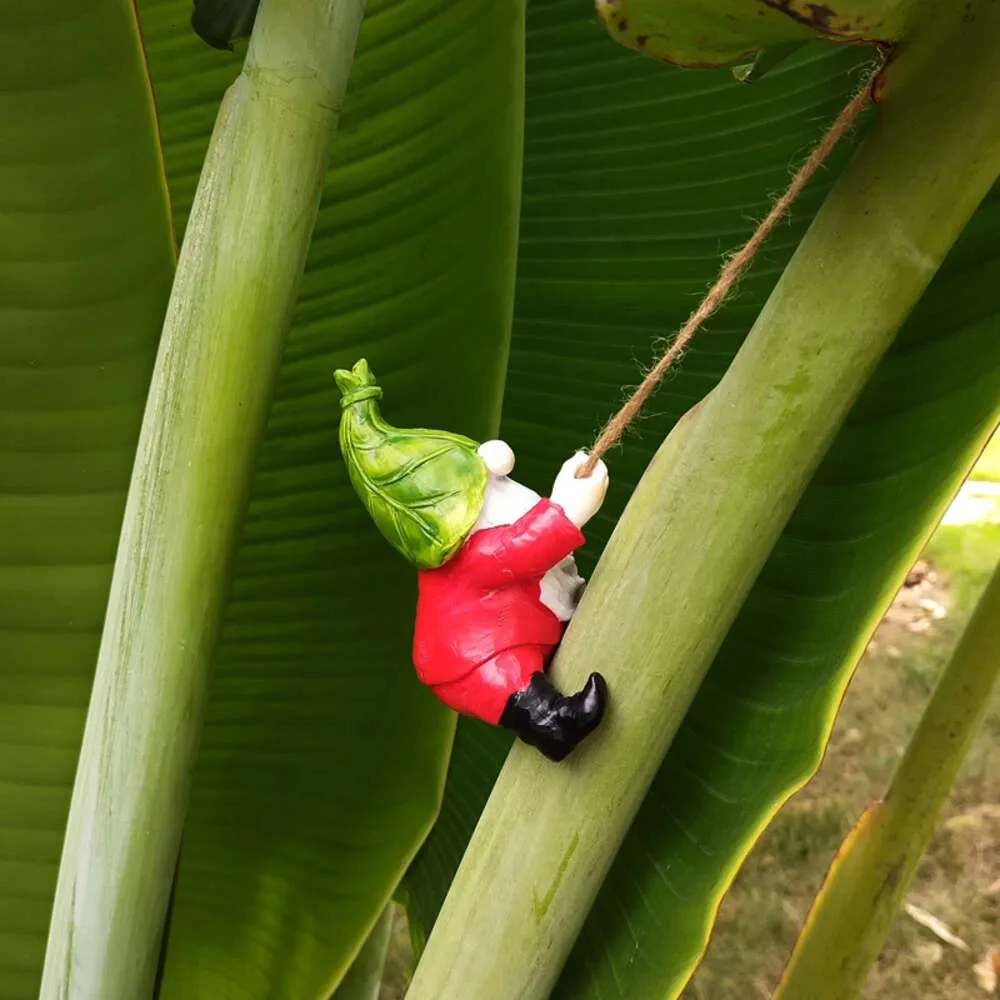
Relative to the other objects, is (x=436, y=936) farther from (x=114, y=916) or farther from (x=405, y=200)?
(x=405, y=200)

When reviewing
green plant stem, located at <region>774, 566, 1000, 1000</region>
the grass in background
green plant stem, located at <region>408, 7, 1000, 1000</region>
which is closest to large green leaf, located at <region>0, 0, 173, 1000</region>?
green plant stem, located at <region>408, 7, 1000, 1000</region>

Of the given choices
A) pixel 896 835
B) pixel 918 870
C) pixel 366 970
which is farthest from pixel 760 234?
pixel 918 870

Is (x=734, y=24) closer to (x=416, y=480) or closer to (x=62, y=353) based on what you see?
(x=416, y=480)

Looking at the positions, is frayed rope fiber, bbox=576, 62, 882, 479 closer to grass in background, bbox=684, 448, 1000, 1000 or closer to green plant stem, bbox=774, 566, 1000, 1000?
green plant stem, bbox=774, 566, 1000, 1000

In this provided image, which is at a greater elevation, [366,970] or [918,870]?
[366,970]

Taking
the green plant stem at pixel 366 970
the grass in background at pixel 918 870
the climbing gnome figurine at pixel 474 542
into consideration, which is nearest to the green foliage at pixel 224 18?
the climbing gnome figurine at pixel 474 542

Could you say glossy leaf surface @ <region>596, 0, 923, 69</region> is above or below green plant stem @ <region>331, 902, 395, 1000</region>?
above
